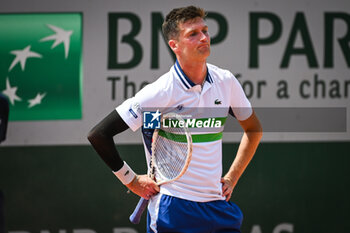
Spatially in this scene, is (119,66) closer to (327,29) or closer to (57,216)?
(57,216)

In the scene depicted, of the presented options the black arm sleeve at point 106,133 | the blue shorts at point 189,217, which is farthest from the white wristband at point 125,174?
the blue shorts at point 189,217

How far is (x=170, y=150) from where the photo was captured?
321 cm

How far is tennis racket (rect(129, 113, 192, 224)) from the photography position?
124 inches

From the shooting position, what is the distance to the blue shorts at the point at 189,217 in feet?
10.2

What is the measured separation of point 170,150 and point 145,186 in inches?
10.1

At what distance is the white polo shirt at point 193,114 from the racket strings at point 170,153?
2.3 inches

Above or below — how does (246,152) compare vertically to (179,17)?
below

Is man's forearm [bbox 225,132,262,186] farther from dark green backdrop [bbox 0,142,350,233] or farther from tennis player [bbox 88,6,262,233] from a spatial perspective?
dark green backdrop [bbox 0,142,350,233]

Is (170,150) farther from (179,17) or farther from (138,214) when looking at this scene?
(179,17)

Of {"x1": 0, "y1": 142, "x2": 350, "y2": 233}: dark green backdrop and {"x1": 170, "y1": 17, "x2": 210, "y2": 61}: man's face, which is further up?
{"x1": 170, "y1": 17, "x2": 210, "y2": 61}: man's face

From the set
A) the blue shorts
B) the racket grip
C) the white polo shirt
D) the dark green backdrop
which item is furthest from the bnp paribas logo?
the blue shorts

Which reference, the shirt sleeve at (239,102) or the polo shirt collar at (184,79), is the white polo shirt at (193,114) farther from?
the shirt sleeve at (239,102)

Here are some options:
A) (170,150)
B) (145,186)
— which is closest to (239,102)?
(170,150)

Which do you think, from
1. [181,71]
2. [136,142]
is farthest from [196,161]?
[136,142]
